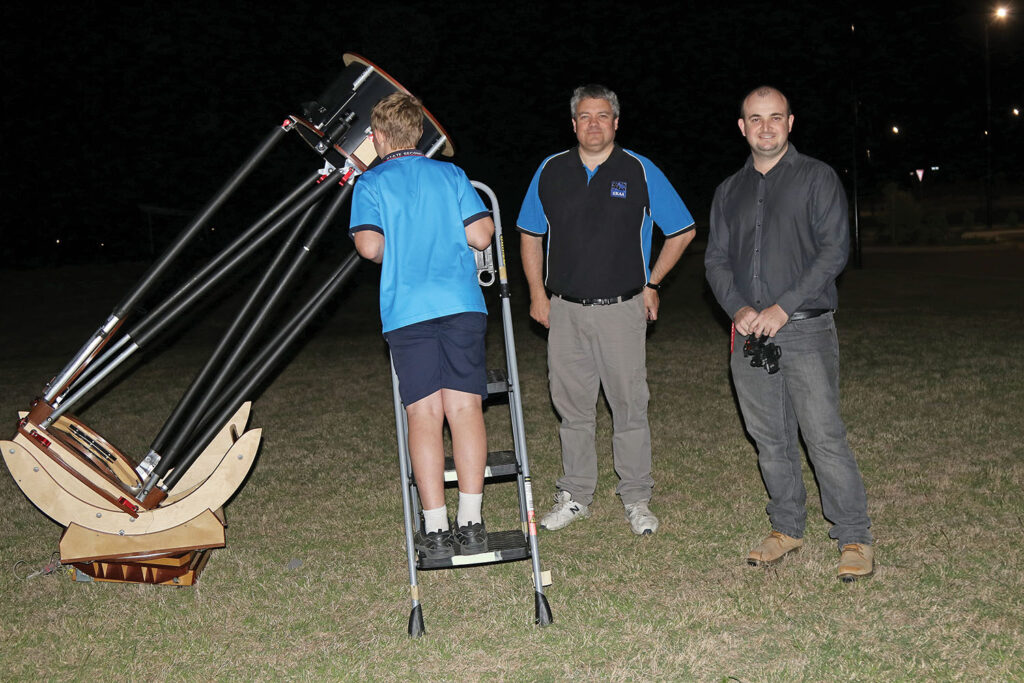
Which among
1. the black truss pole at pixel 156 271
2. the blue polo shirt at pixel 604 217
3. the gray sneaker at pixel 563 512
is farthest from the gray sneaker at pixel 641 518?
the black truss pole at pixel 156 271

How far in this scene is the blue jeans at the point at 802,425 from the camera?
4027 mm

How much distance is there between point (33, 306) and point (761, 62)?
22.7 meters

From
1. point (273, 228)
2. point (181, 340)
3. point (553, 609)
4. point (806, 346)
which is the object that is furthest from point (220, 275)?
point (181, 340)

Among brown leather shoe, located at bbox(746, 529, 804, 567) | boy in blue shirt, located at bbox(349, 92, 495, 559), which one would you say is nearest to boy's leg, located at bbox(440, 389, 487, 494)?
boy in blue shirt, located at bbox(349, 92, 495, 559)

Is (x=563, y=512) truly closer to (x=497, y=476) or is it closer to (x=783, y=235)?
(x=497, y=476)

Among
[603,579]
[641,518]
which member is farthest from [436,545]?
[641,518]

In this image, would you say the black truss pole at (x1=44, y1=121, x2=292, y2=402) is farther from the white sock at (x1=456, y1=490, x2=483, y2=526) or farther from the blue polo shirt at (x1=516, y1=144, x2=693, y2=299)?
the white sock at (x1=456, y1=490, x2=483, y2=526)

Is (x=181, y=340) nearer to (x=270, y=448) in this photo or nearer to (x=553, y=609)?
(x=270, y=448)

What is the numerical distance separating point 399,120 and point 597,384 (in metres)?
2.08

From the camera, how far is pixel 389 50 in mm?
26562

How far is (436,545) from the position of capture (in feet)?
12.1

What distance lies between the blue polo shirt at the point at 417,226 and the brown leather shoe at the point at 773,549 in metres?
1.90

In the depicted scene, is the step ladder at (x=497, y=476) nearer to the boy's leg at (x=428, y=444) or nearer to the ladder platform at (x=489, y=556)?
the ladder platform at (x=489, y=556)

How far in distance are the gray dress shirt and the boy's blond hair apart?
4.94ft
